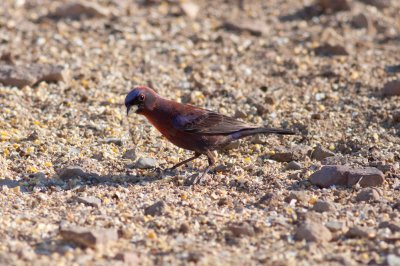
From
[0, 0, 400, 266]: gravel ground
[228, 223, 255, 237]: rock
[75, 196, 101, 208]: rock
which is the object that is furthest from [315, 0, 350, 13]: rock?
[228, 223, 255, 237]: rock

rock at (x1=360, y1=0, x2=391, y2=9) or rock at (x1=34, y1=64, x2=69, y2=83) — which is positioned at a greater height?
rock at (x1=360, y1=0, x2=391, y2=9)

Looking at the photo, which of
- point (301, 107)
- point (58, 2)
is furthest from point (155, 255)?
point (58, 2)

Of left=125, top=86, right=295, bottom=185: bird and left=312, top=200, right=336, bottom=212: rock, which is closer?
left=312, top=200, right=336, bottom=212: rock

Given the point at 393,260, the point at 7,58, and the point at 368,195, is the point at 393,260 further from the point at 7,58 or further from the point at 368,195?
the point at 7,58

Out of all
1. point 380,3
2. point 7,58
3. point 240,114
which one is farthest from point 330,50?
point 7,58

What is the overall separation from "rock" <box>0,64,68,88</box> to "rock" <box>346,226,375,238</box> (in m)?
4.74

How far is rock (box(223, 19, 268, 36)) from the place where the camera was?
1124cm

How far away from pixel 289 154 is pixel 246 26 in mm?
3896

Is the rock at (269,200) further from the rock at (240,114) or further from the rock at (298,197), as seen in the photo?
the rock at (240,114)

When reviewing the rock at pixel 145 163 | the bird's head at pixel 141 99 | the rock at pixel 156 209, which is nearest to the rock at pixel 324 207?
the rock at pixel 156 209

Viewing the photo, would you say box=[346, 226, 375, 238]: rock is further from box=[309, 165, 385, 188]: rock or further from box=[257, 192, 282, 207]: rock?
box=[309, 165, 385, 188]: rock

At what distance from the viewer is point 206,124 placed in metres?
7.61

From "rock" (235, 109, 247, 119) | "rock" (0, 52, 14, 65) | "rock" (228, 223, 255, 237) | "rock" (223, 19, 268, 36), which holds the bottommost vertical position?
"rock" (228, 223, 255, 237)

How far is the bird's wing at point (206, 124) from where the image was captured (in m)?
7.48
